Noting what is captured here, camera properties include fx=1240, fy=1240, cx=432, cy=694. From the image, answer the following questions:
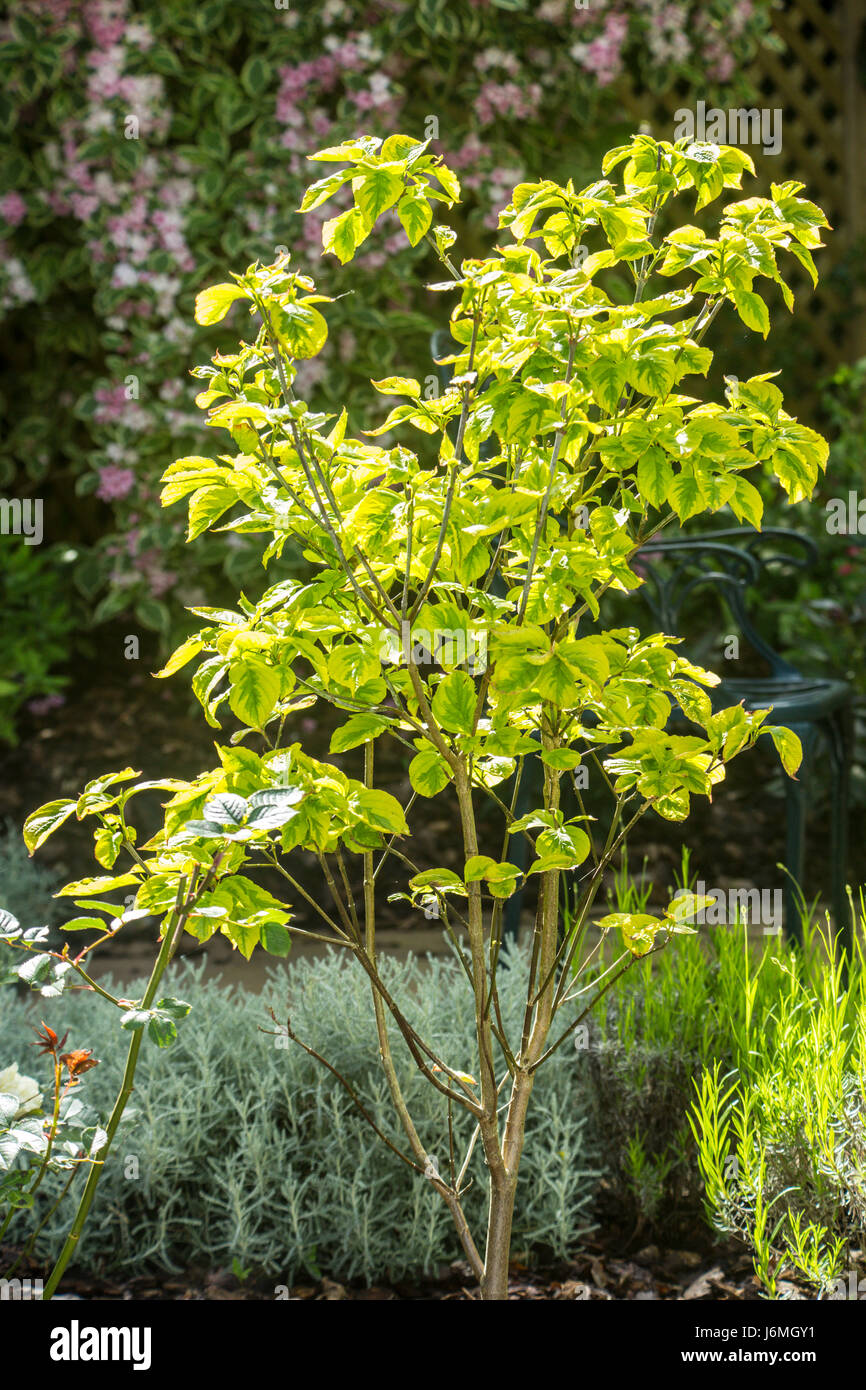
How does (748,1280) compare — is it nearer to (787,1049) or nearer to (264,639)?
(787,1049)

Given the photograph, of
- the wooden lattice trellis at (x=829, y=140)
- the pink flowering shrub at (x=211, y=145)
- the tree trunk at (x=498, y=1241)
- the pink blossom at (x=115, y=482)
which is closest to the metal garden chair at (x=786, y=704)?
the tree trunk at (x=498, y=1241)

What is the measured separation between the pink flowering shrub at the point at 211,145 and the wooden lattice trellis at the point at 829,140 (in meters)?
0.91

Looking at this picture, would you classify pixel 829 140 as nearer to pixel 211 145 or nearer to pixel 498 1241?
pixel 211 145

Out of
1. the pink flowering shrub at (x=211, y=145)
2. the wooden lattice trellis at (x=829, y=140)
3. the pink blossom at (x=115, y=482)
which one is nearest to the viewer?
the pink flowering shrub at (x=211, y=145)

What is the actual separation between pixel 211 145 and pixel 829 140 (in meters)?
2.51

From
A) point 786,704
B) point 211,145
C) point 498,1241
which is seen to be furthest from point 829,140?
point 498,1241

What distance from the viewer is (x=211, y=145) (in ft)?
11.6

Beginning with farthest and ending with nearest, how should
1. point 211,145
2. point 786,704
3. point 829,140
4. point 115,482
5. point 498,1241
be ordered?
point 829,140 < point 115,482 < point 211,145 < point 786,704 < point 498,1241

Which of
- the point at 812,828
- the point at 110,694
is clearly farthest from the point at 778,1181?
the point at 110,694

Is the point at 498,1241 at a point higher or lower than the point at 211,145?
lower

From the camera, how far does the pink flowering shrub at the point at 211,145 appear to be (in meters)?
3.49

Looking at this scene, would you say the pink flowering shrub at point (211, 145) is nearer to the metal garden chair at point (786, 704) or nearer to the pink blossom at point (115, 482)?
the pink blossom at point (115, 482)

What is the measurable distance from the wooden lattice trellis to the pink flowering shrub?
0.91 m
